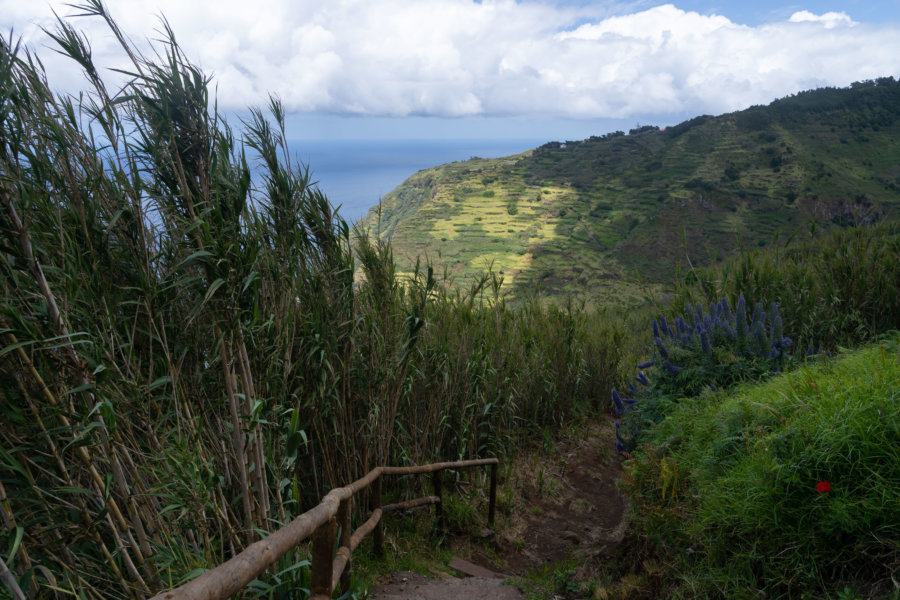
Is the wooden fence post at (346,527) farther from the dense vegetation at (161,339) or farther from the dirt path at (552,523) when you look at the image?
the dirt path at (552,523)

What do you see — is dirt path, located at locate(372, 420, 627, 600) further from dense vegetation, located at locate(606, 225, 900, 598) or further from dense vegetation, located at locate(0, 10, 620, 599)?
dense vegetation, located at locate(0, 10, 620, 599)

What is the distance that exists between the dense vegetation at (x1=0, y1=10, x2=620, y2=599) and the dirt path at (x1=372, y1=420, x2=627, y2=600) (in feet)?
3.28

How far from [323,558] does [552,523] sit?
3.60m

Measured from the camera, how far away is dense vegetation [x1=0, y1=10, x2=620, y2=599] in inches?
67.9

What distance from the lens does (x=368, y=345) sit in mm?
3482

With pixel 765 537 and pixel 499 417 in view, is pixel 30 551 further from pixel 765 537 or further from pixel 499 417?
pixel 499 417

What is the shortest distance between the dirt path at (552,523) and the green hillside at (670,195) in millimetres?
23773

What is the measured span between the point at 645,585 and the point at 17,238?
3450 millimetres

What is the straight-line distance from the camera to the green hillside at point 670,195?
121 ft

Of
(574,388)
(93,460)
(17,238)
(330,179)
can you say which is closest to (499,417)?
(574,388)

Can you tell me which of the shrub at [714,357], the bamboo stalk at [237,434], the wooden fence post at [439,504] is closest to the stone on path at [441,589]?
the wooden fence post at [439,504]

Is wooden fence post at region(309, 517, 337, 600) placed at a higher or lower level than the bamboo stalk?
lower

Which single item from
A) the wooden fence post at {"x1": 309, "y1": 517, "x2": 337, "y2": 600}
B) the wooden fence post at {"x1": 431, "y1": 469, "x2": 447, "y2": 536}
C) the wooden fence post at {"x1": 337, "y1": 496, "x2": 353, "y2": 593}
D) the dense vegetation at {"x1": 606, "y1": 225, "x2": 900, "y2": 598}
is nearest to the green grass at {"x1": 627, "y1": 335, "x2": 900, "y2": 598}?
the dense vegetation at {"x1": 606, "y1": 225, "x2": 900, "y2": 598}

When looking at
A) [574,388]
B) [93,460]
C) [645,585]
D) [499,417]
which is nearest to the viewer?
[93,460]
